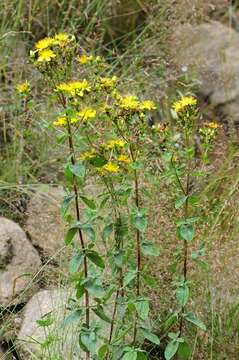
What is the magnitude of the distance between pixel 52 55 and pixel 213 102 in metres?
2.49

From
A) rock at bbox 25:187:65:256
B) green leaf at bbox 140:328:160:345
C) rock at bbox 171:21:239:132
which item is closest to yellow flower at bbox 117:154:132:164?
green leaf at bbox 140:328:160:345

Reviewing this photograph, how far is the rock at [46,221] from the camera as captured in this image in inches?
121

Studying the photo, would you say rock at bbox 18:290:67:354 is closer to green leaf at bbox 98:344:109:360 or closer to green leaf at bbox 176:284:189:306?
green leaf at bbox 98:344:109:360

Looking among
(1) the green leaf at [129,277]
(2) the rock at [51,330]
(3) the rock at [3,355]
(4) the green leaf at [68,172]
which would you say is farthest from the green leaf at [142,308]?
(3) the rock at [3,355]

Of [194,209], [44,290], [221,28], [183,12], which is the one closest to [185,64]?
[183,12]

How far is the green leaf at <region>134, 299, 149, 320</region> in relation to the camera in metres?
2.17

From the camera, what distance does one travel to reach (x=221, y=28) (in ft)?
15.8

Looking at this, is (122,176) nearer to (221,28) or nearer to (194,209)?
(194,209)

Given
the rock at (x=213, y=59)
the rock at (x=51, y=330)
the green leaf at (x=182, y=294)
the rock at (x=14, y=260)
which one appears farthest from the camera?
the rock at (x=213, y=59)

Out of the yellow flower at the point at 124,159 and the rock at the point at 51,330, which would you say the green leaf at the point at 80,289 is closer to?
the rock at the point at 51,330

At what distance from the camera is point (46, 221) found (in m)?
3.15

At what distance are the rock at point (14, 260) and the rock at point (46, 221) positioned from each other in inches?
2.7

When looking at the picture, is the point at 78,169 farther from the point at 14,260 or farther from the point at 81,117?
the point at 14,260

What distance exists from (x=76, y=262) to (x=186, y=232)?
0.30 metres
